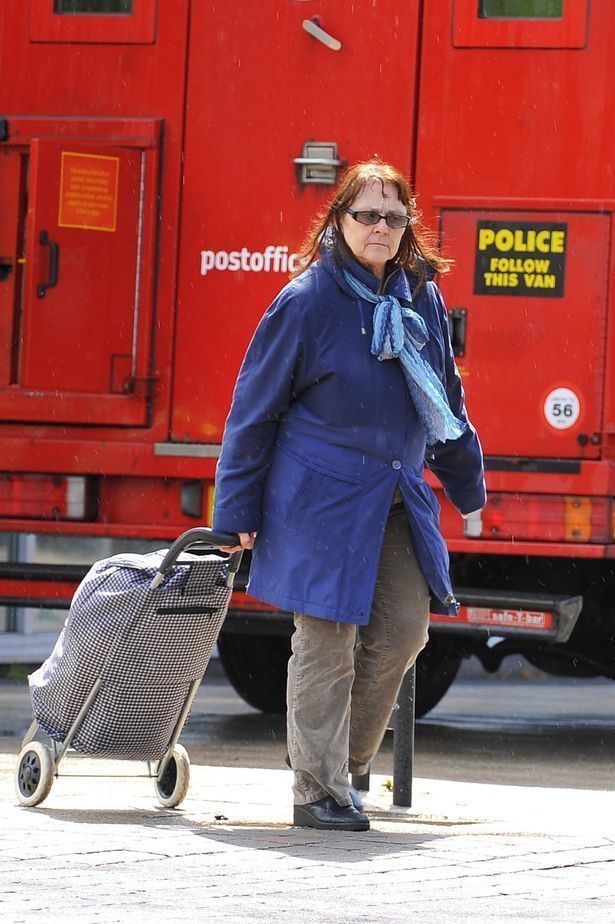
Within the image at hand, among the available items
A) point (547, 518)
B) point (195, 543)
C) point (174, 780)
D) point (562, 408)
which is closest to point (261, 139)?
point (562, 408)

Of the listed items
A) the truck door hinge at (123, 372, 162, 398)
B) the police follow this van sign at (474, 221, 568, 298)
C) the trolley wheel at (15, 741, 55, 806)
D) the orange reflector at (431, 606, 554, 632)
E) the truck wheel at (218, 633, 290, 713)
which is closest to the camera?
the trolley wheel at (15, 741, 55, 806)

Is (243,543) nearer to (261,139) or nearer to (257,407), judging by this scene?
(257,407)

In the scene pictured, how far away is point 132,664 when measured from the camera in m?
5.22

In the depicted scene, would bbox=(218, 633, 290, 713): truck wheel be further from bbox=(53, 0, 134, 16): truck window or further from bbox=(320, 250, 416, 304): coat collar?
bbox=(320, 250, 416, 304): coat collar

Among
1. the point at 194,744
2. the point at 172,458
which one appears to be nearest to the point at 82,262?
the point at 172,458

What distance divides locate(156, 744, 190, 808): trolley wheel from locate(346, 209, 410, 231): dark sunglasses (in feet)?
4.98

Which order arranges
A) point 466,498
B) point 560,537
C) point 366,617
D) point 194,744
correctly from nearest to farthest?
point 366,617 < point 466,498 < point 560,537 < point 194,744

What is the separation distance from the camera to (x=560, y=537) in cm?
731

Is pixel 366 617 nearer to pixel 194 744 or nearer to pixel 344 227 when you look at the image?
pixel 344 227

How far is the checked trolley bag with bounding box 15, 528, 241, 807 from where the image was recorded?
17.0 feet

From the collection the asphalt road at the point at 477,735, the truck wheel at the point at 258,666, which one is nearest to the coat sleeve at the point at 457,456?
the asphalt road at the point at 477,735

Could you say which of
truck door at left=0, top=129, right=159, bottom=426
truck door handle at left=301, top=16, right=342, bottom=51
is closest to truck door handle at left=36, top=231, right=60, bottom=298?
truck door at left=0, top=129, right=159, bottom=426

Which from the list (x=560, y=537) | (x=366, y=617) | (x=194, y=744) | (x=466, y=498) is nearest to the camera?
(x=366, y=617)

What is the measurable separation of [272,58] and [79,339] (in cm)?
131
